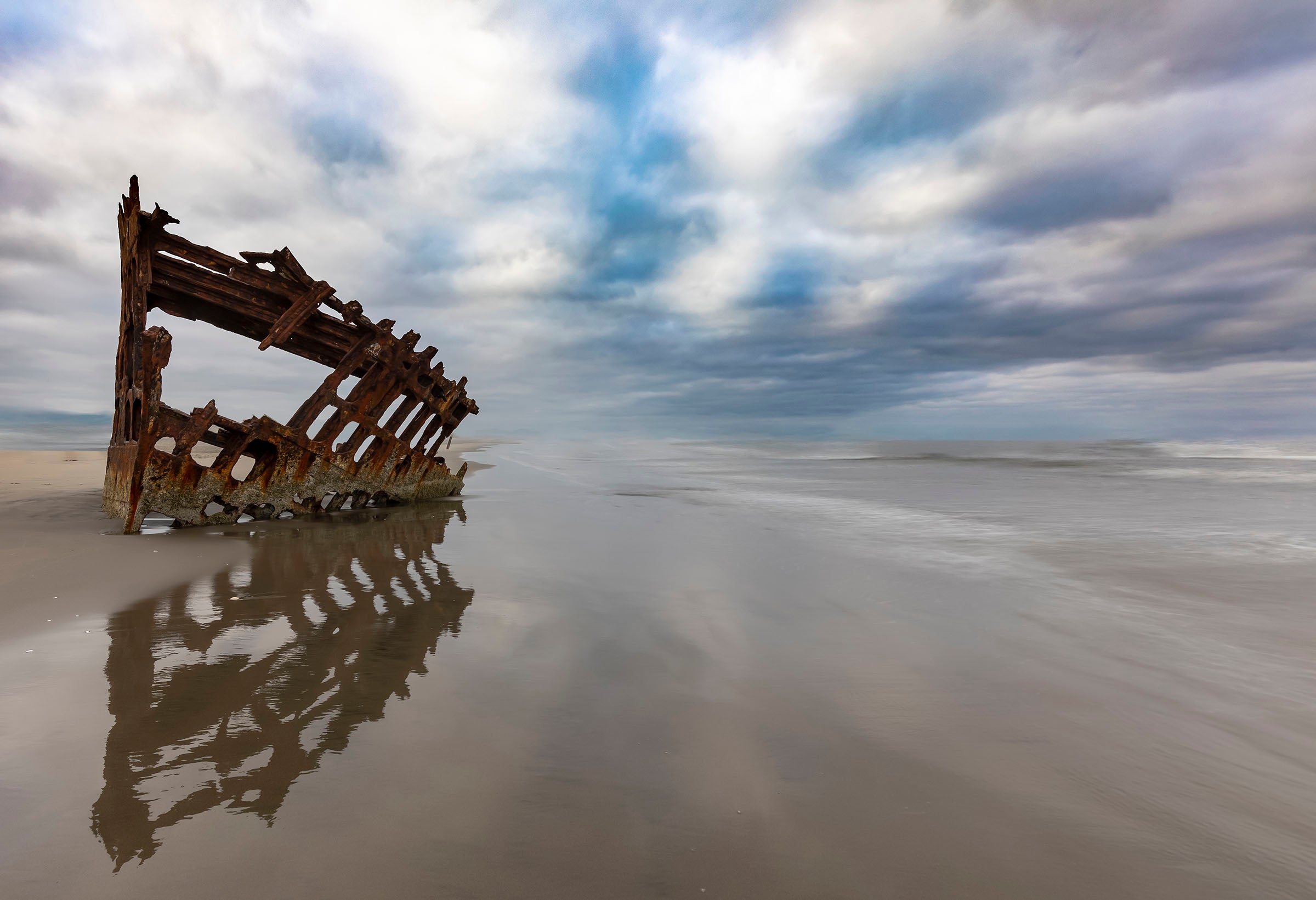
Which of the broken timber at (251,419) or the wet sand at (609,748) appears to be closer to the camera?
the wet sand at (609,748)

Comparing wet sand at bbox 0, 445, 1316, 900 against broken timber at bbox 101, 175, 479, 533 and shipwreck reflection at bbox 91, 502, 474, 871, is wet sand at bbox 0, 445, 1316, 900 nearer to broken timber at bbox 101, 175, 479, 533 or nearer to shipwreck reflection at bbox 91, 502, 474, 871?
shipwreck reflection at bbox 91, 502, 474, 871

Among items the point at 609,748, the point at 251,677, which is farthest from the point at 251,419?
the point at 609,748

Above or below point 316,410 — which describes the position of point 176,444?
below

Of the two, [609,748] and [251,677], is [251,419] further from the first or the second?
[609,748]

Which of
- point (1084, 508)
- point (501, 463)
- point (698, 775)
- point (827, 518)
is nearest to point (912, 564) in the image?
point (827, 518)

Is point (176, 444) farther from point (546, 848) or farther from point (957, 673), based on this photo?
point (957, 673)

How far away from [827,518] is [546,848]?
993cm

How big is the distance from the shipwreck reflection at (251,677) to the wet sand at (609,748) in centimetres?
2

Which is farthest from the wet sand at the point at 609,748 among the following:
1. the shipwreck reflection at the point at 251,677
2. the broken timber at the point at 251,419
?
the broken timber at the point at 251,419

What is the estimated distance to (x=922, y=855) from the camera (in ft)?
6.95

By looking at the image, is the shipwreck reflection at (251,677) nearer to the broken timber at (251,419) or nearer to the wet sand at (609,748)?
the wet sand at (609,748)

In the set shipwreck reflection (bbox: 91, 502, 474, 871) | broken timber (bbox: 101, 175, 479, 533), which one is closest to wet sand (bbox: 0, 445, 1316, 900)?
shipwreck reflection (bbox: 91, 502, 474, 871)

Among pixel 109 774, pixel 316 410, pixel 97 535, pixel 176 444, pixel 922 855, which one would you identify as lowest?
pixel 922 855

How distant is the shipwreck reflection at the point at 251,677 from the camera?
2.30m
